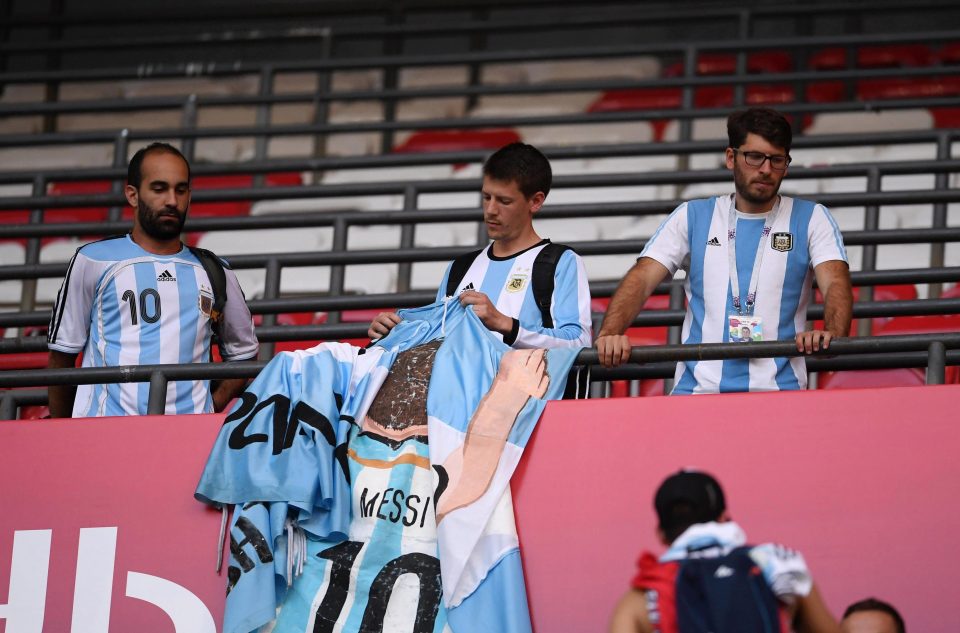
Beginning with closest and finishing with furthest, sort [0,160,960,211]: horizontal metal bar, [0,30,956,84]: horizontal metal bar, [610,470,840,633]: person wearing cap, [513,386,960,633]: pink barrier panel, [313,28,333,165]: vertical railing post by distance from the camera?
[610,470,840,633]: person wearing cap → [513,386,960,633]: pink barrier panel → [0,160,960,211]: horizontal metal bar → [0,30,956,84]: horizontal metal bar → [313,28,333,165]: vertical railing post

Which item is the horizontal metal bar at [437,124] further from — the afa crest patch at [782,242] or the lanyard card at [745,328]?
the lanyard card at [745,328]

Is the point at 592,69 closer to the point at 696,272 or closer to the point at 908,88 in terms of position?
the point at 908,88

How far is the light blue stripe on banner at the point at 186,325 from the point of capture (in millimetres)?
4215

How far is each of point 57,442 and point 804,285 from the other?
82.3 inches

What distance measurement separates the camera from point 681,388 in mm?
3912

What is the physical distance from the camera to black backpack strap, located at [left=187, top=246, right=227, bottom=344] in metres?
4.27

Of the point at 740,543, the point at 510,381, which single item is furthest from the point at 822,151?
the point at 740,543

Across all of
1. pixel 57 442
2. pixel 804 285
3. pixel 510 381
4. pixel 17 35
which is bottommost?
pixel 57 442

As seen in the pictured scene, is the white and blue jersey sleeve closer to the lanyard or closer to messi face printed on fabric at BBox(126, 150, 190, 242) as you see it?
the lanyard

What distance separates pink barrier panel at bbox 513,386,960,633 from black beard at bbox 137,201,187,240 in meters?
1.29

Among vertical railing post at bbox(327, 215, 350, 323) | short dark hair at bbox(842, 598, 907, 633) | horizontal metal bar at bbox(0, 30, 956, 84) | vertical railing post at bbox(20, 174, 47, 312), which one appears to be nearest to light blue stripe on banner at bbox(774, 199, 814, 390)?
short dark hair at bbox(842, 598, 907, 633)

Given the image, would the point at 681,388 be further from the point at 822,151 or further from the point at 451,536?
the point at 822,151

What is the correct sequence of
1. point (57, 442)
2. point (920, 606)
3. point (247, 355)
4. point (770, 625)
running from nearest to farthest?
1. point (770, 625)
2. point (920, 606)
3. point (57, 442)
4. point (247, 355)

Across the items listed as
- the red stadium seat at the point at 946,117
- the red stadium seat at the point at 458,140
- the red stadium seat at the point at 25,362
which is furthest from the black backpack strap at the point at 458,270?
the red stadium seat at the point at 946,117
